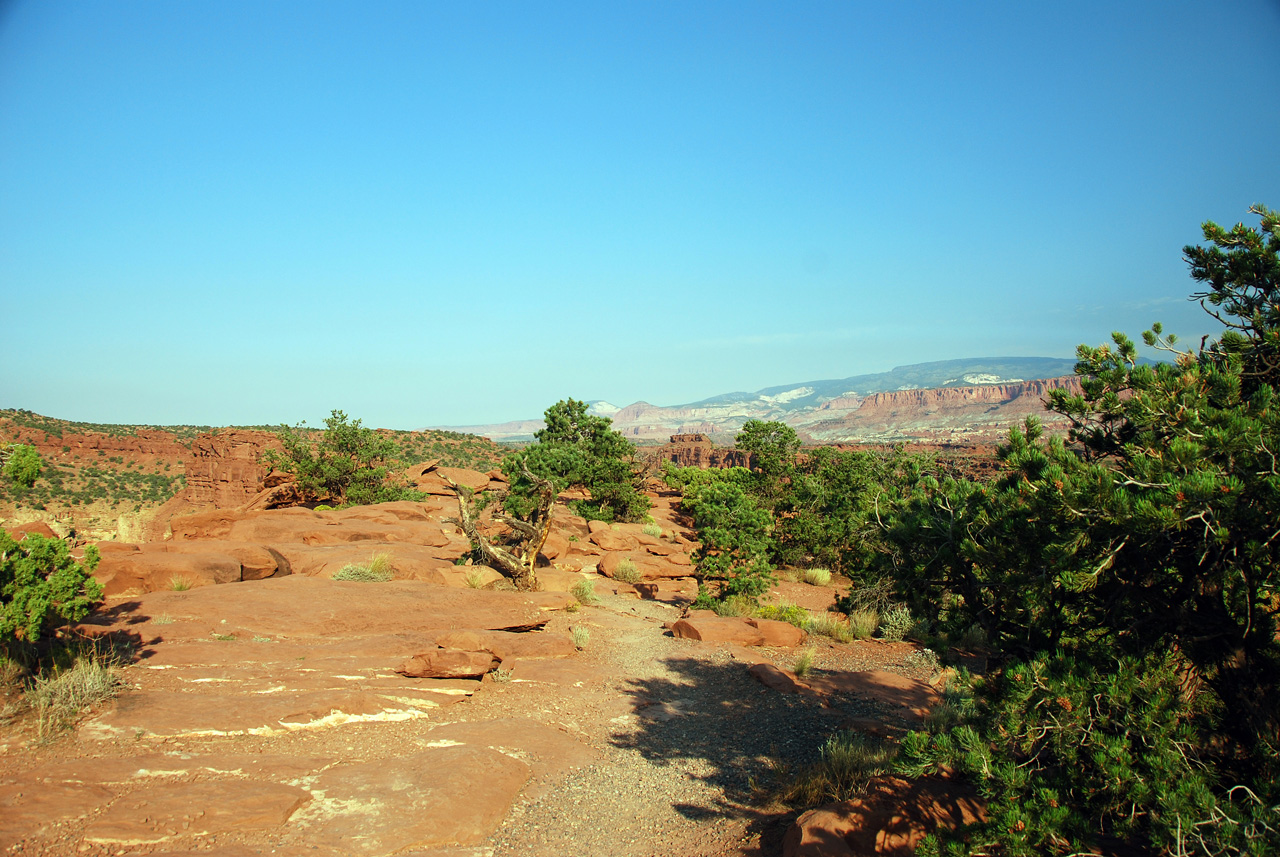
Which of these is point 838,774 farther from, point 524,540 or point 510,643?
point 524,540

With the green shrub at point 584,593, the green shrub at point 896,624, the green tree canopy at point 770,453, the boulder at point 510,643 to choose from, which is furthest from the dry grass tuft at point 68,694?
the green tree canopy at point 770,453

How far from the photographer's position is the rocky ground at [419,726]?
5582mm

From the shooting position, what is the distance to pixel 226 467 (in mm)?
32969

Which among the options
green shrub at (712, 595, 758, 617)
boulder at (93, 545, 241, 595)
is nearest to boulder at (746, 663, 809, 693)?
green shrub at (712, 595, 758, 617)

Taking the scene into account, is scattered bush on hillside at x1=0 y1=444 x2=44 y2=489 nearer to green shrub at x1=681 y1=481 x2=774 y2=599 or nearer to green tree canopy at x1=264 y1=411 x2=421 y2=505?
green shrub at x1=681 y1=481 x2=774 y2=599

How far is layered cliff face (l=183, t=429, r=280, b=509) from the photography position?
32531 millimetres

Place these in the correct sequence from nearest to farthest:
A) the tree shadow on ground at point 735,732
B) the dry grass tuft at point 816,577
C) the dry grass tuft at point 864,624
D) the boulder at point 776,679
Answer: the tree shadow on ground at point 735,732 < the boulder at point 776,679 < the dry grass tuft at point 864,624 < the dry grass tuft at point 816,577

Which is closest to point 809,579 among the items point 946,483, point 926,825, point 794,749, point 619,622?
point 619,622

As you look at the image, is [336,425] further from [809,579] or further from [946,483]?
[946,483]

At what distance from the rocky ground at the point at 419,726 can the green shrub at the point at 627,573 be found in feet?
18.5

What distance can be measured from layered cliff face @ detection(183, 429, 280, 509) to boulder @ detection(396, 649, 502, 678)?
26.9 m

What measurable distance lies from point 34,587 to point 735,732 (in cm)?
852

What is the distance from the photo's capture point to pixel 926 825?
4.80 metres

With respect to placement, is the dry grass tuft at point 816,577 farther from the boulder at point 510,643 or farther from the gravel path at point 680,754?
the boulder at point 510,643
